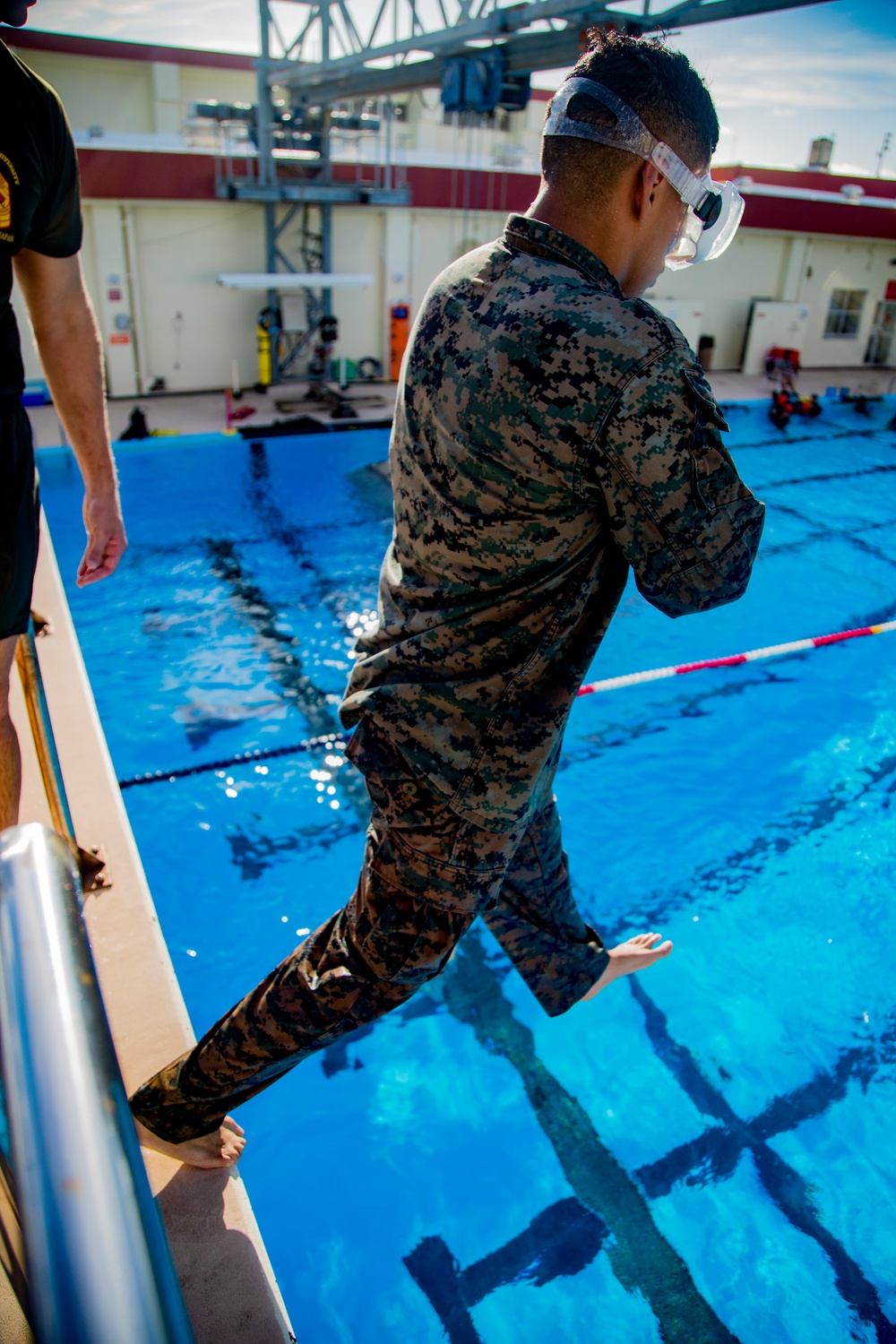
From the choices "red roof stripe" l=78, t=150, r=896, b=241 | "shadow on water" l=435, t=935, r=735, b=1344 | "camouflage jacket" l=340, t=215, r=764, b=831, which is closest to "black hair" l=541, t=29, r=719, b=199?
"camouflage jacket" l=340, t=215, r=764, b=831

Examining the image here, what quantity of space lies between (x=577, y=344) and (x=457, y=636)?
0.49 meters

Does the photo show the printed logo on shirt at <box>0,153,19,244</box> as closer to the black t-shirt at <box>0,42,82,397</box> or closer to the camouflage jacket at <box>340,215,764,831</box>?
the black t-shirt at <box>0,42,82,397</box>

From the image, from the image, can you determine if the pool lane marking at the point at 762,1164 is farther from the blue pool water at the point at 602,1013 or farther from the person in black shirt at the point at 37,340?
the person in black shirt at the point at 37,340

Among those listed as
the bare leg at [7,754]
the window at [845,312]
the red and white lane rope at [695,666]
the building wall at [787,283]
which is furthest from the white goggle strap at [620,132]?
the window at [845,312]

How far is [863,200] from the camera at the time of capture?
17969 millimetres

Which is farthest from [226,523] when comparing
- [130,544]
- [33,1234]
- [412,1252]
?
[33,1234]

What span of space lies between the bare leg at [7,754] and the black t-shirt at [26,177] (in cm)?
51

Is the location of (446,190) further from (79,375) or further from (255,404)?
(79,375)

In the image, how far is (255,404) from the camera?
476 inches

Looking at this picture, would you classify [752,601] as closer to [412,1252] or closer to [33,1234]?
[412,1252]

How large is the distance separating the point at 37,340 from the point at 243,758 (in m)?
2.62

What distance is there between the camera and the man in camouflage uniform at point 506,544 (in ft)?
3.92

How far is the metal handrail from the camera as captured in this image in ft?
1.34

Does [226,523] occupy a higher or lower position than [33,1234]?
lower
